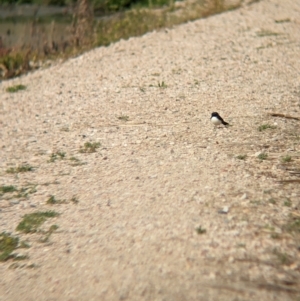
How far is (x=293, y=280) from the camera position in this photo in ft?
17.5

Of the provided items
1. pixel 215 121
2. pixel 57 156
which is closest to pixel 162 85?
pixel 215 121

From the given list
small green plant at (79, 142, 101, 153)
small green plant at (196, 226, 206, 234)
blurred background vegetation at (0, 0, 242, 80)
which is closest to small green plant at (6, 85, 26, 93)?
blurred background vegetation at (0, 0, 242, 80)

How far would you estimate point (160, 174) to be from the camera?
7.71 metres

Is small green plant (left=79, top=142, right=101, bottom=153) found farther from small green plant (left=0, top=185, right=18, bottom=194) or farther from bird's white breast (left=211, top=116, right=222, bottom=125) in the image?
bird's white breast (left=211, top=116, right=222, bottom=125)

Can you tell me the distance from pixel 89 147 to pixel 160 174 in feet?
5.71

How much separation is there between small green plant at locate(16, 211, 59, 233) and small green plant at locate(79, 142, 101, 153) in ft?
6.52

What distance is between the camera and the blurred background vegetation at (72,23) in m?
15.6

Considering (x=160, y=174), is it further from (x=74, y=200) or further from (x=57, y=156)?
(x=57, y=156)

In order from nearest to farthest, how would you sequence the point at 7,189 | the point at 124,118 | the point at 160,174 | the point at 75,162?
the point at 160,174, the point at 7,189, the point at 75,162, the point at 124,118

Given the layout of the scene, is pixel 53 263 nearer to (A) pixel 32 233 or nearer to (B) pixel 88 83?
(A) pixel 32 233

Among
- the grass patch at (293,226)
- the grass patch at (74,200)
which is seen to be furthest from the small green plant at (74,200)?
the grass patch at (293,226)

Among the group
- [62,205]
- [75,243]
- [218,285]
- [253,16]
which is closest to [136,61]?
[253,16]

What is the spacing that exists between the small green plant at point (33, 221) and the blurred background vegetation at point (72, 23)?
8204mm

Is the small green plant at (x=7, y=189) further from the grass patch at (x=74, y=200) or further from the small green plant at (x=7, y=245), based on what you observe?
the small green plant at (x=7, y=245)
